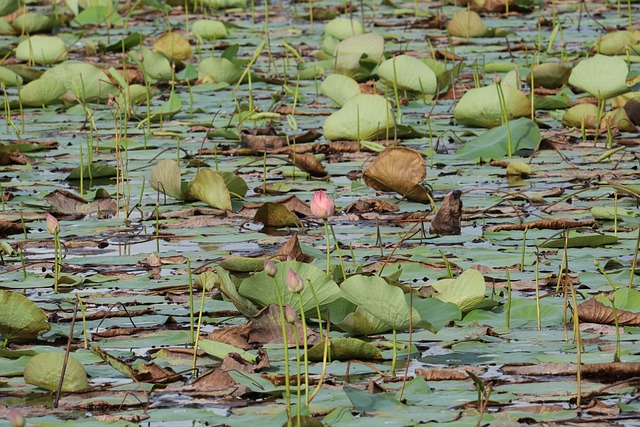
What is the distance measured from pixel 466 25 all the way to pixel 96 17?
2.92 m

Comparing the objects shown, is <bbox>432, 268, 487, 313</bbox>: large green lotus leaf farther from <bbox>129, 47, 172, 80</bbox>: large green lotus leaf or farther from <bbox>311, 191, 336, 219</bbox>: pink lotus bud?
<bbox>129, 47, 172, 80</bbox>: large green lotus leaf

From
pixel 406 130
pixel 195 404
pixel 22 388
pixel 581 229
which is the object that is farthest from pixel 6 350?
pixel 406 130

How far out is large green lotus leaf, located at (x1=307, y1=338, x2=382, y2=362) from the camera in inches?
86.8

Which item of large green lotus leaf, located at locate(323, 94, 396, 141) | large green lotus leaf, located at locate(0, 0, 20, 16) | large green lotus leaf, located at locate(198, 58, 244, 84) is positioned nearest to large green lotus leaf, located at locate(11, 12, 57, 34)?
large green lotus leaf, located at locate(0, 0, 20, 16)

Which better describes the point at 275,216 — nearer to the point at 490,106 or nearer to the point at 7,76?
the point at 490,106

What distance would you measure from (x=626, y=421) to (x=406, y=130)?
311 centimetres

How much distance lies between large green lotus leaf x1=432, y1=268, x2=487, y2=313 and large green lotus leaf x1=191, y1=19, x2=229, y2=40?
592 centimetres

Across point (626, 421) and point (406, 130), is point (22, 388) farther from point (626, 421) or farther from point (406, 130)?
point (406, 130)

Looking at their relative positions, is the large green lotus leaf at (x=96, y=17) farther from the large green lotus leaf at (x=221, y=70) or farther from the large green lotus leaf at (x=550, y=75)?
the large green lotus leaf at (x=550, y=75)

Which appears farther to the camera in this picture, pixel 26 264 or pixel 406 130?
pixel 406 130

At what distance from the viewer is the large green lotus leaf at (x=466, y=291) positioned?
98.0 inches

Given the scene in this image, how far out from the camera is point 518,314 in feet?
8.32

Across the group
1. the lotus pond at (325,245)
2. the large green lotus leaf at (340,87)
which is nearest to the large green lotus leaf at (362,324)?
Result: the lotus pond at (325,245)

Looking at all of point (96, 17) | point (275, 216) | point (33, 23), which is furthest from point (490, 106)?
point (96, 17)
